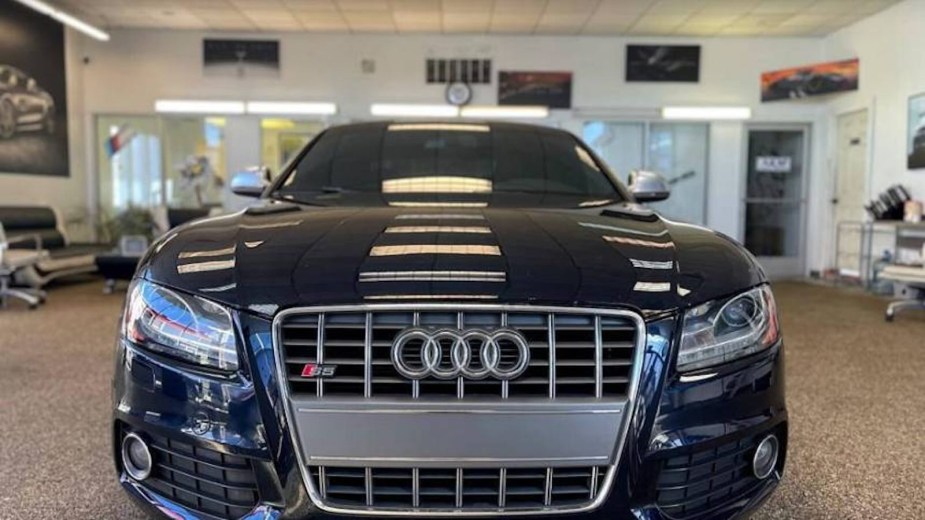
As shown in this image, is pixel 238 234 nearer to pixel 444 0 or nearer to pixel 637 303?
pixel 637 303

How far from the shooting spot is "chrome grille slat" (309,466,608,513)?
3.68ft

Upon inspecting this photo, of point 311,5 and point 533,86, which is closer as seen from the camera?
point 311,5

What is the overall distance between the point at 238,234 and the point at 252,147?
8.44 metres

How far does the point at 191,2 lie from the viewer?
25.4 feet

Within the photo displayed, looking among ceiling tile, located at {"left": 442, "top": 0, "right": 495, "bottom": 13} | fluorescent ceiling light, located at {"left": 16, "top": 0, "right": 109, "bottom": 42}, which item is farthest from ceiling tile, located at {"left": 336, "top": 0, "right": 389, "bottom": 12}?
fluorescent ceiling light, located at {"left": 16, "top": 0, "right": 109, "bottom": 42}

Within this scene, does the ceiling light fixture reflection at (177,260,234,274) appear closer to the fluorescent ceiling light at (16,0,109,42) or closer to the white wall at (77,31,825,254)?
the fluorescent ceiling light at (16,0,109,42)

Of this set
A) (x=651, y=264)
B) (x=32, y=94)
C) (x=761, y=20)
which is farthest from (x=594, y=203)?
→ (x=32, y=94)

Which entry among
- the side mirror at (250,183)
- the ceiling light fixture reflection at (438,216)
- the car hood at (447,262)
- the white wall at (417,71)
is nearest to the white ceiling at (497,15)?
the white wall at (417,71)

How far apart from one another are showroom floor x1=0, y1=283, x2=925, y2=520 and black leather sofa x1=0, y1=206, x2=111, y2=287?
1.61m

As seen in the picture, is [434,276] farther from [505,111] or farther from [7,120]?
[7,120]

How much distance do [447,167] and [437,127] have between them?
31 centimetres

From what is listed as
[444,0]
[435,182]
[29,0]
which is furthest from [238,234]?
[29,0]

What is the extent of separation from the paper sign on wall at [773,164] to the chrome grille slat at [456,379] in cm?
930

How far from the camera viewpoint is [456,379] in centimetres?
112
